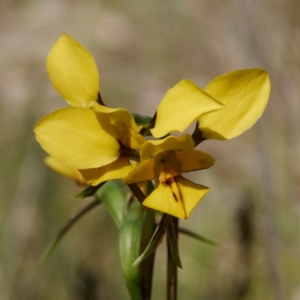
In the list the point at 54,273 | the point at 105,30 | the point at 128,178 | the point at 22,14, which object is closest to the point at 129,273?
the point at 128,178

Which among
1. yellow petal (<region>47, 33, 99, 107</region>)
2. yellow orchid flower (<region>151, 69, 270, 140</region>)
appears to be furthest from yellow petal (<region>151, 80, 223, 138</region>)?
yellow petal (<region>47, 33, 99, 107</region>)

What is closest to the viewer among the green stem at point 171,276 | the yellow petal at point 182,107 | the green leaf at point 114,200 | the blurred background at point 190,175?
the yellow petal at point 182,107

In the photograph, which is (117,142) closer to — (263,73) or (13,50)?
(263,73)

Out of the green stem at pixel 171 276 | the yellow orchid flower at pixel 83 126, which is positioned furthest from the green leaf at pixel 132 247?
the yellow orchid flower at pixel 83 126

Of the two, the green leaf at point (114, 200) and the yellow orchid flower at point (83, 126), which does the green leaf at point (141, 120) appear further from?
the green leaf at point (114, 200)

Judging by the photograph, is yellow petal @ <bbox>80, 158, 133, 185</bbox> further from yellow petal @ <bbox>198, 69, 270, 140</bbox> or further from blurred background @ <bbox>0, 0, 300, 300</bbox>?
blurred background @ <bbox>0, 0, 300, 300</bbox>

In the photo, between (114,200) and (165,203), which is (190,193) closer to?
(165,203)

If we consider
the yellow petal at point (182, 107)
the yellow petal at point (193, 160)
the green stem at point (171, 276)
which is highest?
the yellow petal at point (182, 107)
